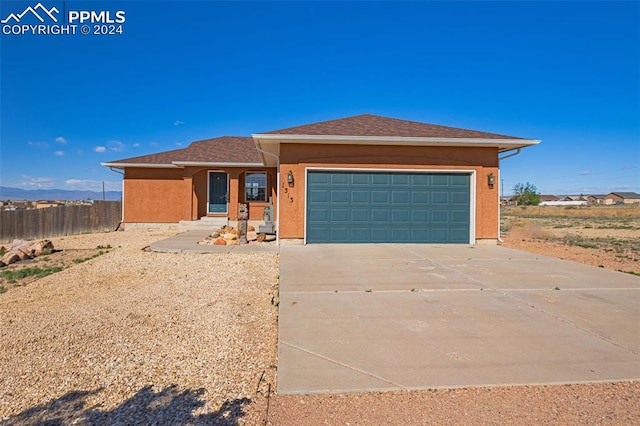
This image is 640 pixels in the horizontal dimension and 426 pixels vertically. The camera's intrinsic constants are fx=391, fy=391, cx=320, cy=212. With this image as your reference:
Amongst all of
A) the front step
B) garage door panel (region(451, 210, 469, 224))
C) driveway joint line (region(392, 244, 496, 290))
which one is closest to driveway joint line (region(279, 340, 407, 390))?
driveway joint line (region(392, 244, 496, 290))

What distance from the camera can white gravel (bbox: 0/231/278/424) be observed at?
9.64 feet

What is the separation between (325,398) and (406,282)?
4.02m

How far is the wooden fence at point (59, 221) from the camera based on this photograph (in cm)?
1440

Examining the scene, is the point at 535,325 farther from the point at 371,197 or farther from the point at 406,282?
the point at 371,197

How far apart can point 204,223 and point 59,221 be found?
5.85 meters

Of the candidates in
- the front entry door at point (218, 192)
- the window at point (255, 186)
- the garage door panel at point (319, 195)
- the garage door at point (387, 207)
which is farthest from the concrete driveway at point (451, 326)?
the front entry door at point (218, 192)

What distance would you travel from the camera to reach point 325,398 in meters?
3.02

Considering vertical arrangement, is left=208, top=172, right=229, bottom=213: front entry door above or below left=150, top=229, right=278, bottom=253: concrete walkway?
above

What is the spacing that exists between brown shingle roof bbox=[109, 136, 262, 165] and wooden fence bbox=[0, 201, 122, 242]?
2440 mm

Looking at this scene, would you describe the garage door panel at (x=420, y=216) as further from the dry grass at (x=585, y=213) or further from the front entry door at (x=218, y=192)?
the dry grass at (x=585, y=213)

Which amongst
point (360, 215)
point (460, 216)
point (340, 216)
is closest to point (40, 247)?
point (340, 216)

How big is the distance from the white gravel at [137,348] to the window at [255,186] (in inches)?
424

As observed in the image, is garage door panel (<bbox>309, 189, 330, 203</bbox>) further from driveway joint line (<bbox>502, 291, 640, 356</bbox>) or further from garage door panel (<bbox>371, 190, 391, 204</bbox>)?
driveway joint line (<bbox>502, 291, 640, 356</bbox>)

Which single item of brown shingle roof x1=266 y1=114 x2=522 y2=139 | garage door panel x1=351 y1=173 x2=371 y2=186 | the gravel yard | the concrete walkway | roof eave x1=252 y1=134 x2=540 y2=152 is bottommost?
the gravel yard
